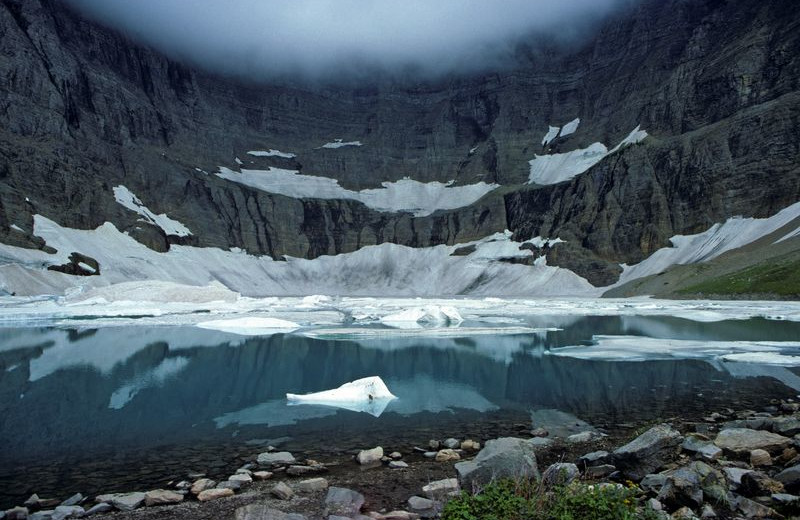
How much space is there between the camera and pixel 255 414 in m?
16.5

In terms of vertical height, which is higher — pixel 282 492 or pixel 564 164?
pixel 564 164

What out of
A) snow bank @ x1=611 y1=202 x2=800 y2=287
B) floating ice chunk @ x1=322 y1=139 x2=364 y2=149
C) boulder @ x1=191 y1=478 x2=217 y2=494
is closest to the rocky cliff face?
floating ice chunk @ x1=322 y1=139 x2=364 y2=149

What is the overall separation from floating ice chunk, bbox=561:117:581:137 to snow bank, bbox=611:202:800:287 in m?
57.6

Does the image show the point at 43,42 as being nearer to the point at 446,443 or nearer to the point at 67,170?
the point at 67,170

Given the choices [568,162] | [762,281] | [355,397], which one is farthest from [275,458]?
[568,162]

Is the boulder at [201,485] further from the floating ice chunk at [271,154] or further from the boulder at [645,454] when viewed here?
the floating ice chunk at [271,154]

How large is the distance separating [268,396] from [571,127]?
155041 millimetres

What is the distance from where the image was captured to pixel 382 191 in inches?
6447

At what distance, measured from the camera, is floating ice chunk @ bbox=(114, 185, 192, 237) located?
11607cm

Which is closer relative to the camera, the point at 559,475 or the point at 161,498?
the point at 559,475

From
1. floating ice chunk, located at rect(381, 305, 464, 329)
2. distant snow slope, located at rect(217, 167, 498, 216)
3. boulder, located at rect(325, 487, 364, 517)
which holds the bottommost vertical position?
boulder, located at rect(325, 487, 364, 517)

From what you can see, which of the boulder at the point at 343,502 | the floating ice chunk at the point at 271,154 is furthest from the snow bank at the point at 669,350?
the floating ice chunk at the point at 271,154

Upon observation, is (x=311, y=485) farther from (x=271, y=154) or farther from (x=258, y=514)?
(x=271, y=154)

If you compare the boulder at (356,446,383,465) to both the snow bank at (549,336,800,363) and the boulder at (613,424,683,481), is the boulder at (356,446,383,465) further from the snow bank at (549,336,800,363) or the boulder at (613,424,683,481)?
the snow bank at (549,336,800,363)
